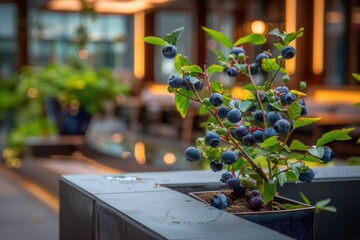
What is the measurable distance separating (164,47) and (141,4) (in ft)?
52.5

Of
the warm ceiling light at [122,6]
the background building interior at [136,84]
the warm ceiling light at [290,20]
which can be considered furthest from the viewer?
the warm ceiling light at [122,6]

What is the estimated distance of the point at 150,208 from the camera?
165 cm

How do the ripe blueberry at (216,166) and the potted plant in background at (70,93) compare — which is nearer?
the ripe blueberry at (216,166)

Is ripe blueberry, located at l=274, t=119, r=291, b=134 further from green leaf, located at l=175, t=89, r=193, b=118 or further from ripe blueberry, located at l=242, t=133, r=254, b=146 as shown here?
green leaf, located at l=175, t=89, r=193, b=118

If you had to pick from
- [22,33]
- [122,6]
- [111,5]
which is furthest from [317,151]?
[122,6]

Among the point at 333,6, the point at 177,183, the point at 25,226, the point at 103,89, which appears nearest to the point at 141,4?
the point at 333,6

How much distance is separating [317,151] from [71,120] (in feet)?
23.8

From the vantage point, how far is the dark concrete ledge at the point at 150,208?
1.42m

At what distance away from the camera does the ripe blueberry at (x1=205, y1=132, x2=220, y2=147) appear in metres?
1.70

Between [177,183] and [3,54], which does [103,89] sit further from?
[3,54]

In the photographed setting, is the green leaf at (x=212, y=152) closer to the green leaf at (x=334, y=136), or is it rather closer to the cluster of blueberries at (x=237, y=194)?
the cluster of blueberries at (x=237, y=194)

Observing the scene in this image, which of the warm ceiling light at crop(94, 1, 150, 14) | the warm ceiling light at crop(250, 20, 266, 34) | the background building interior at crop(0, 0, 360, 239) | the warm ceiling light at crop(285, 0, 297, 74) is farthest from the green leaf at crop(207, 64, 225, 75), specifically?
the warm ceiling light at crop(94, 1, 150, 14)

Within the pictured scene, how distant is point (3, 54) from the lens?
21.9 m

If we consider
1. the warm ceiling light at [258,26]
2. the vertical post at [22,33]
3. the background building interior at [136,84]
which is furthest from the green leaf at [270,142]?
the vertical post at [22,33]
